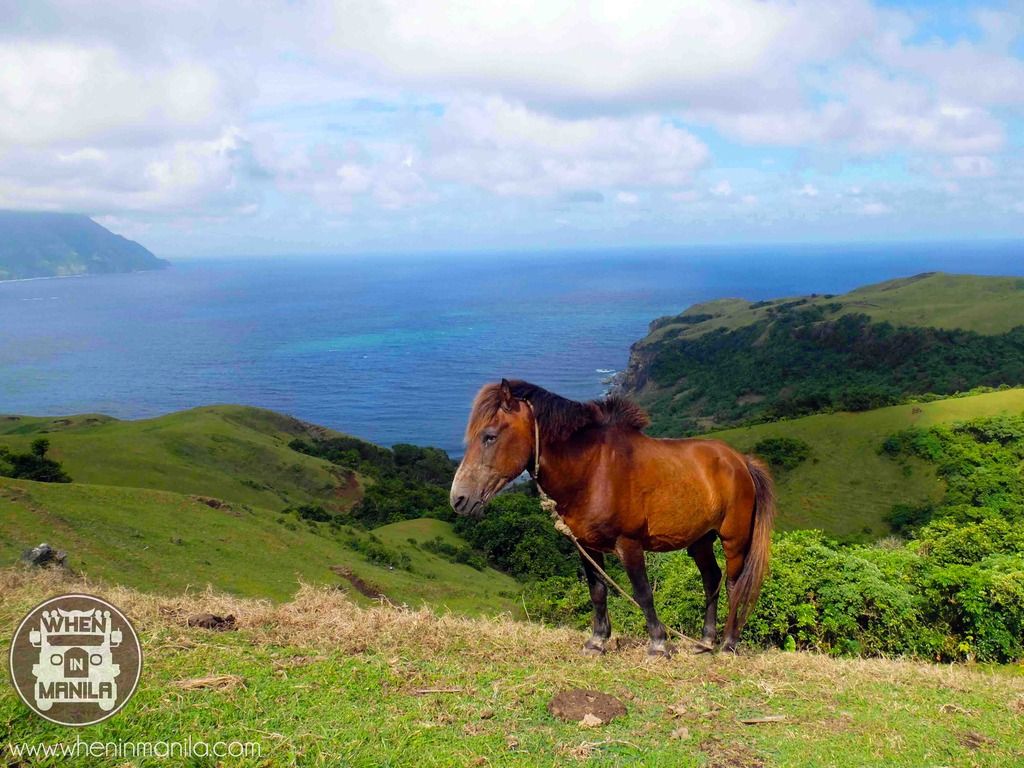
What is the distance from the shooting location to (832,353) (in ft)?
311

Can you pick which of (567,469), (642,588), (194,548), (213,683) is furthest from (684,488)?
(194,548)

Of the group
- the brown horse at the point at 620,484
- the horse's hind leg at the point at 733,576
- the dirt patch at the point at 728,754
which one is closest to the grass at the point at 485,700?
the dirt patch at the point at 728,754

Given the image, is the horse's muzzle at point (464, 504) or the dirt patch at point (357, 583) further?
the dirt patch at point (357, 583)

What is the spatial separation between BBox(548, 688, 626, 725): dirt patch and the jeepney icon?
290 centimetres

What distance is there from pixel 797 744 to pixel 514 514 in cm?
3720

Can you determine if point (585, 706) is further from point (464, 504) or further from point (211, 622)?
point (211, 622)

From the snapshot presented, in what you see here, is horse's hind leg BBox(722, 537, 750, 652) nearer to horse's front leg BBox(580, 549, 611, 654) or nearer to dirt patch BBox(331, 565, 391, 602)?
horse's front leg BBox(580, 549, 611, 654)

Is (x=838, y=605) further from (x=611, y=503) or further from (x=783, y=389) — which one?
(x=783, y=389)

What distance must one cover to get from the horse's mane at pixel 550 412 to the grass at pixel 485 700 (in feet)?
6.31

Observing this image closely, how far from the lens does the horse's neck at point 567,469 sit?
19.6 ft

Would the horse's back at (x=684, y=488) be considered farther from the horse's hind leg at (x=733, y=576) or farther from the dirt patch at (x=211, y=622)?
the dirt patch at (x=211, y=622)

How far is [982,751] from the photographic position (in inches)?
181

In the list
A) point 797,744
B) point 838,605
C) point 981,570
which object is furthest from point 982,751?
point 981,570

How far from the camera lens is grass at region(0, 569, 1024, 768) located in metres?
4.25
